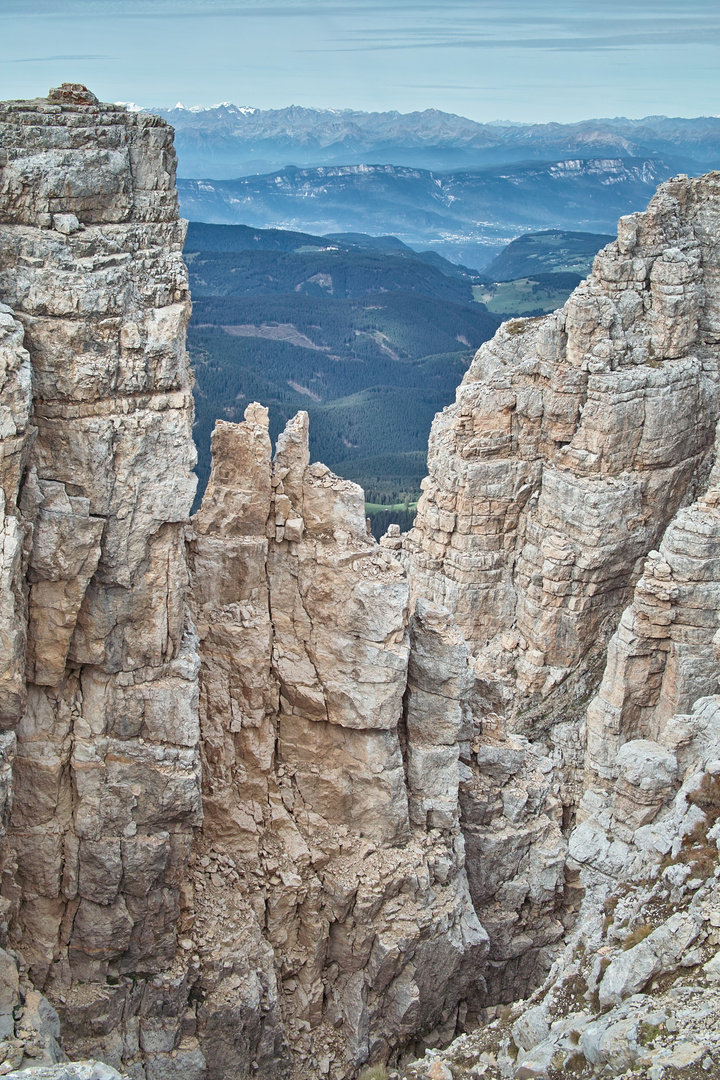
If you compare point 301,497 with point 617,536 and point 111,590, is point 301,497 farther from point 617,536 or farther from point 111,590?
point 617,536

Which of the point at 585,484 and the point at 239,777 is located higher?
the point at 585,484

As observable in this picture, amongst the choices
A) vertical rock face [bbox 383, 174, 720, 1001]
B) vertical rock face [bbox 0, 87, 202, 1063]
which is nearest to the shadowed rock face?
vertical rock face [bbox 0, 87, 202, 1063]

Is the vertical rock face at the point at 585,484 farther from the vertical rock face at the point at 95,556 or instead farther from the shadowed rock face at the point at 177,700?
the vertical rock face at the point at 95,556

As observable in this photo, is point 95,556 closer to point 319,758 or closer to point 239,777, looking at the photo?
point 239,777

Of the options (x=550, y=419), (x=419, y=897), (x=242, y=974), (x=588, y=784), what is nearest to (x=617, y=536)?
(x=550, y=419)

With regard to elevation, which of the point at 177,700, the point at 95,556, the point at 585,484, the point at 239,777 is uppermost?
the point at 95,556

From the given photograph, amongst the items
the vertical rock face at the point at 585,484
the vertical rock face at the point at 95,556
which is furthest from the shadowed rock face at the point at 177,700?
the vertical rock face at the point at 585,484

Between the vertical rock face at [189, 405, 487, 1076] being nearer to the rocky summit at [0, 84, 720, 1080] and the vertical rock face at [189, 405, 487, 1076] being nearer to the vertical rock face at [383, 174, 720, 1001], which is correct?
the rocky summit at [0, 84, 720, 1080]

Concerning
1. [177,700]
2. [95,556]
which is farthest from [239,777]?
[95,556]
